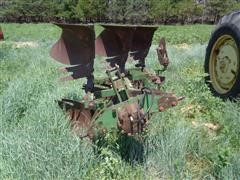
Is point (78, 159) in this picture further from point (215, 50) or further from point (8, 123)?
point (215, 50)

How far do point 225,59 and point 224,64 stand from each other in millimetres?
67

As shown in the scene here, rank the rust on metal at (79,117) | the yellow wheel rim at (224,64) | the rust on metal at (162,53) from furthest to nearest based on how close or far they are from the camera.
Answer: the yellow wheel rim at (224,64), the rust on metal at (162,53), the rust on metal at (79,117)

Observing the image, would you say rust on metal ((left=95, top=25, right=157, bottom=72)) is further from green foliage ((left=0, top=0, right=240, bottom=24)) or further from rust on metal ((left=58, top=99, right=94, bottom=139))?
green foliage ((left=0, top=0, right=240, bottom=24))

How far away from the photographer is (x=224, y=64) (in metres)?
5.14

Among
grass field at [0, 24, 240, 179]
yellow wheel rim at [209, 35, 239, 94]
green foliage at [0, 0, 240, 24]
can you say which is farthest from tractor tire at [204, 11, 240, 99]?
green foliage at [0, 0, 240, 24]

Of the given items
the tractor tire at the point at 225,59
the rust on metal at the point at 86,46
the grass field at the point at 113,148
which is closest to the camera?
the grass field at the point at 113,148

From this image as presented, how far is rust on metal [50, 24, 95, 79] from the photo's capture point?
3.23 meters

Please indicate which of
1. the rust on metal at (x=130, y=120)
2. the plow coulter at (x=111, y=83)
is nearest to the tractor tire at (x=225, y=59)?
the plow coulter at (x=111, y=83)

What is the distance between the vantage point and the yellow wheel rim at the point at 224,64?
4.93 meters

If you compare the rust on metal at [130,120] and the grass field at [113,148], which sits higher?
the rust on metal at [130,120]

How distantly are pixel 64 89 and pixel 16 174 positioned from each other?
2.00m

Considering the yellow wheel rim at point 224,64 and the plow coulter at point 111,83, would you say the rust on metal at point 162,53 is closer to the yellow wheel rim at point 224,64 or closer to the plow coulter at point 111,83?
the plow coulter at point 111,83

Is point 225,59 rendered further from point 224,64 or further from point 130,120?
point 130,120

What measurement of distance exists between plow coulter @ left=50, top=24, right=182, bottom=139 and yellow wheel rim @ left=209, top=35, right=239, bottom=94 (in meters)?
1.33
